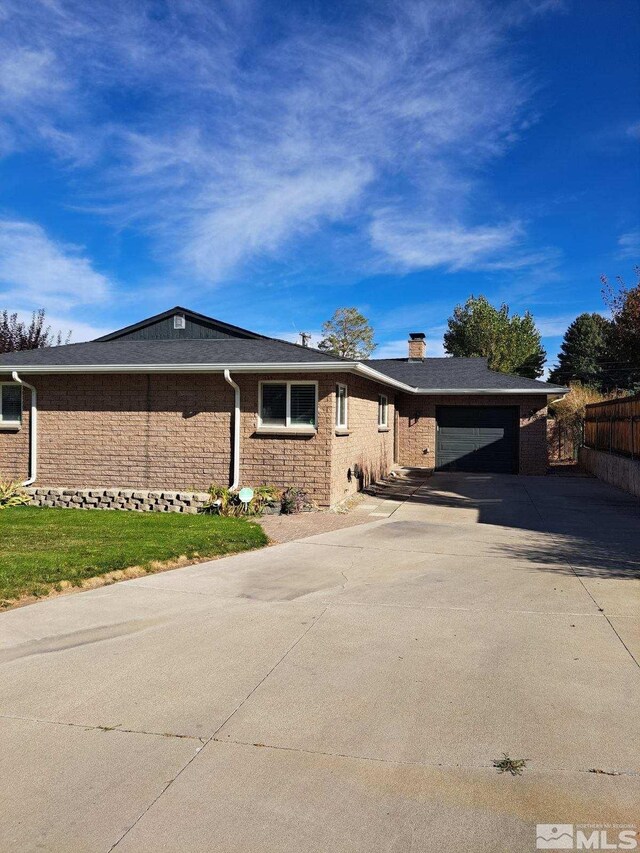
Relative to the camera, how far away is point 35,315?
25125 mm

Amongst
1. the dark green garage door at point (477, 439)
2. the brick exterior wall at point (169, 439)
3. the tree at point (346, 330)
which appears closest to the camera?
the brick exterior wall at point (169, 439)

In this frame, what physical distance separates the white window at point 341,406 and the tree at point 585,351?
4237 centimetres

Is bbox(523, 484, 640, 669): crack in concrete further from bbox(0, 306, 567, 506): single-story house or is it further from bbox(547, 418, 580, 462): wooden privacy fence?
bbox(547, 418, 580, 462): wooden privacy fence

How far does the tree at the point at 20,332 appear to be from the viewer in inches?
947

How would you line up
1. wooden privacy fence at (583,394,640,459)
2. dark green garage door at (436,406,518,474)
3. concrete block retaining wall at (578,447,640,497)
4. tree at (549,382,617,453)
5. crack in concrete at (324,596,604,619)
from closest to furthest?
1. crack in concrete at (324,596,604,619)
2. concrete block retaining wall at (578,447,640,497)
3. wooden privacy fence at (583,394,640,459)
4. dark green garage door at (436,406,518,474)
5. tree at (549,382,617,453)

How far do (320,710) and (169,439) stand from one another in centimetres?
933

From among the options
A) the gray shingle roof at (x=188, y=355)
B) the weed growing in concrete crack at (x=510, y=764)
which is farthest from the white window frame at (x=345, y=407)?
the weed growing in concrete crack at (x=510, y=764)

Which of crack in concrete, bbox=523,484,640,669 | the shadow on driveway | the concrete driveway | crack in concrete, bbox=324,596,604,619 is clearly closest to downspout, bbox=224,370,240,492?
the shadow on driveway

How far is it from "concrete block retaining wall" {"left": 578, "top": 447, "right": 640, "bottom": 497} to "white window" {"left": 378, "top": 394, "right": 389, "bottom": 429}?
6.58 metres

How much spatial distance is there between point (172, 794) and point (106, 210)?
19114 mm

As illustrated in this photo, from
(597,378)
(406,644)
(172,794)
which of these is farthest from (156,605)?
(597,378)

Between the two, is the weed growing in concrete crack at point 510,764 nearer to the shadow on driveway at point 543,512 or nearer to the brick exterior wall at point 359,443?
the shadow on driveway at point 543,512

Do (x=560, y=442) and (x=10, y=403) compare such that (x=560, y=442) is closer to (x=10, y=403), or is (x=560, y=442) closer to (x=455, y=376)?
(x=455, y=376)

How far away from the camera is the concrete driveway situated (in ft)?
8.69
